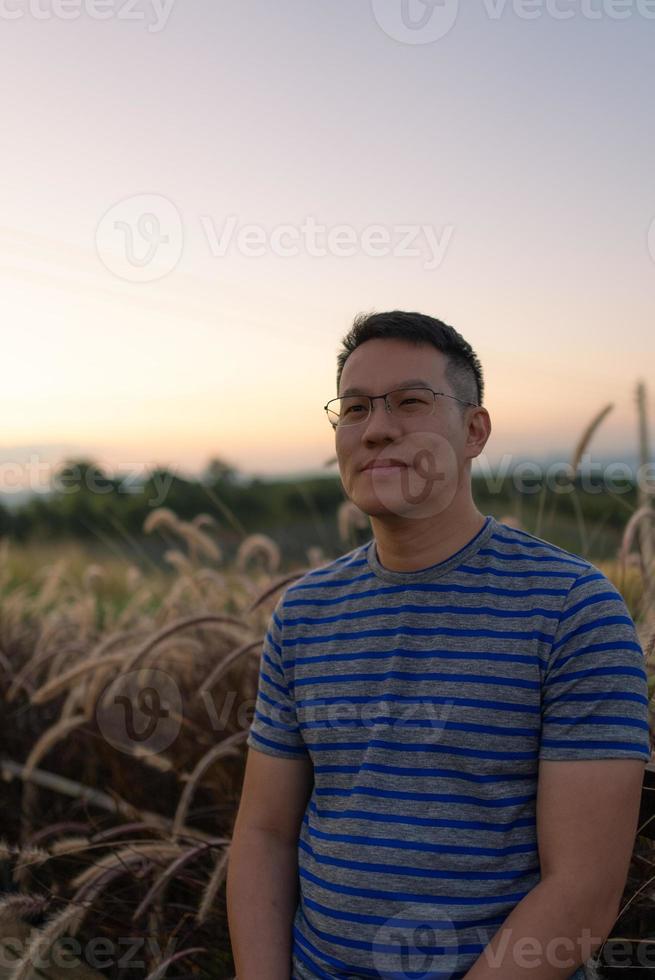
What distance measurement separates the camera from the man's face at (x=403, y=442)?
188cm

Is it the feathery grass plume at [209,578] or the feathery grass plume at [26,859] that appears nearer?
the feathery grass plume at [26,859]

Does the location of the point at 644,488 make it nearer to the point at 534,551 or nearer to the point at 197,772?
the point at 534,551

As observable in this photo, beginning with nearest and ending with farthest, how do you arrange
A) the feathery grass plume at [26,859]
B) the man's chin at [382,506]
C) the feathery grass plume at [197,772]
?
the man's chin at [382,506] < the feathery grass plume at [26,859] < the feathery grass plume at [197,772]

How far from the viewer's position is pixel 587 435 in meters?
2.67

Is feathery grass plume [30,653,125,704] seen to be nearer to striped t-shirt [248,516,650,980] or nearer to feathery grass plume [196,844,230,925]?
feathery grass plume [196,844,230,925]

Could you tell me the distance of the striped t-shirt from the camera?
1.62 m

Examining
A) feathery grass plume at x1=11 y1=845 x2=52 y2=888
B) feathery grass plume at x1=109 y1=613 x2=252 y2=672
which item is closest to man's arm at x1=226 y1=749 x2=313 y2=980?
feathery grass plume at x1=11 y1=845 x2=52 y2=888

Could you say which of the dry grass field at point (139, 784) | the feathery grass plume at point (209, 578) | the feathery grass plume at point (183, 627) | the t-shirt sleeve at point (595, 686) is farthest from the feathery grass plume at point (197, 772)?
the t-shirt sleeve at point (595, 686)

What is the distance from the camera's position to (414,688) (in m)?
1.77

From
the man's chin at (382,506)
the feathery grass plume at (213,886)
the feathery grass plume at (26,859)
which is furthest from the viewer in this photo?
the feathery grass plume at (26,859)

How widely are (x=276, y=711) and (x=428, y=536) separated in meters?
0.49

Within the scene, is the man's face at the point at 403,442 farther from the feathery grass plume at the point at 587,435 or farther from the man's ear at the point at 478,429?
the feathery grass plume at the point at 587,435

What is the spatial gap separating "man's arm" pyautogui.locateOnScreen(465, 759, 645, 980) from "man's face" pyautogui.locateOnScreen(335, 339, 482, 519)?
0.57 m

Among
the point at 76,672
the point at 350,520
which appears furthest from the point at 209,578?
the point at 76,672
